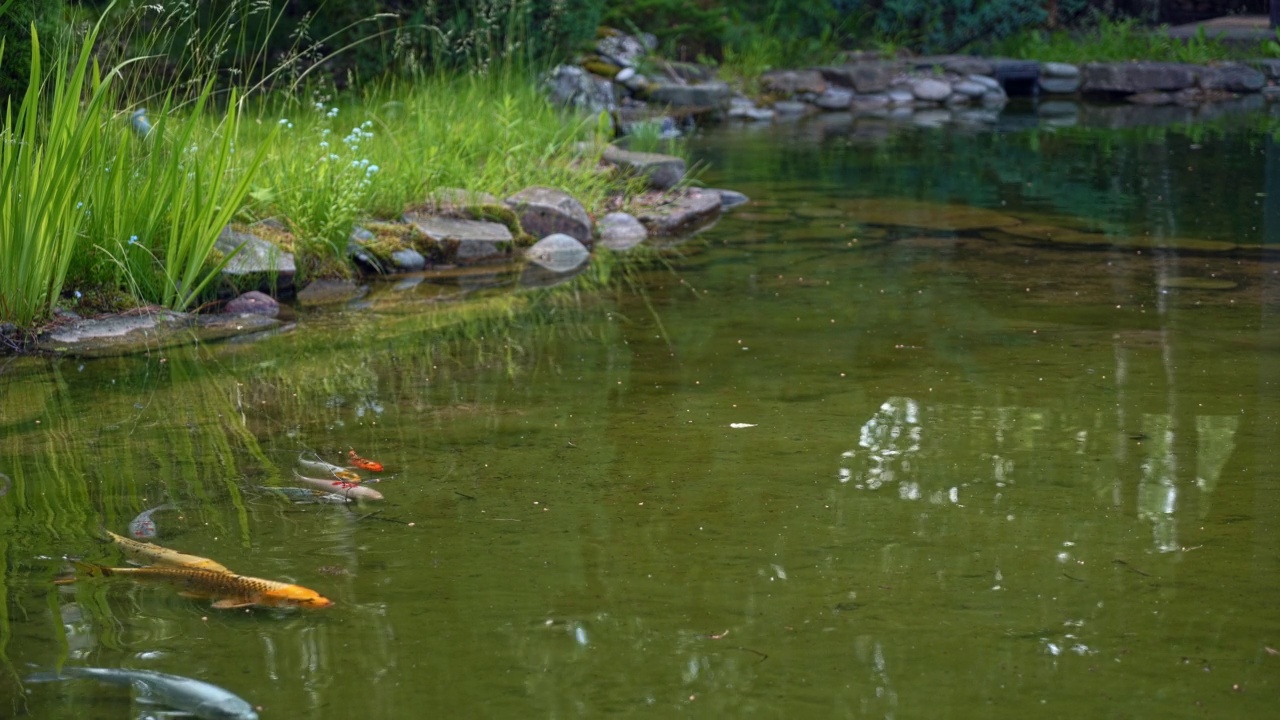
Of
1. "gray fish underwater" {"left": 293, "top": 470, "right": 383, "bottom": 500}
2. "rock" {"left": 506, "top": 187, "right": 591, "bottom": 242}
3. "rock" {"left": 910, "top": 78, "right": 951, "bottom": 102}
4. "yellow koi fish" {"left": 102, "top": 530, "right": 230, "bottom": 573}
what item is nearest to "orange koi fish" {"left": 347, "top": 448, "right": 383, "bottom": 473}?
"gray fish underwater" {"left": 293, "top": 470, "right": 383, "bottom": 500}

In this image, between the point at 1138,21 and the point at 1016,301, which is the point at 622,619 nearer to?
the point at 1016,301

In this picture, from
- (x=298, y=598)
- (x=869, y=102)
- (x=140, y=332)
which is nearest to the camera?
(x=298, y=598)

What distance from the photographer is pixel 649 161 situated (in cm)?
877

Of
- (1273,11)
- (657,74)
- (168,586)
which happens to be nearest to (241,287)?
(168,586)

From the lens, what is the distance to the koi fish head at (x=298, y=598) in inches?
109

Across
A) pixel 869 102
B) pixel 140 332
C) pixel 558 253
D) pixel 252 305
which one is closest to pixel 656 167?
pixel 558 253

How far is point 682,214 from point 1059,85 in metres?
10.3

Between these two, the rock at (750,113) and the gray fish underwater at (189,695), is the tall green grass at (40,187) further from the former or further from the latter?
the rock at (750,113)

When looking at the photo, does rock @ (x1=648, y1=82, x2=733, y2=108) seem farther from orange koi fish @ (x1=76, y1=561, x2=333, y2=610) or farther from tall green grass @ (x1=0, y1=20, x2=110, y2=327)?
orange koi fish @ (x1=76, y1=561, x2=333, y2=610)

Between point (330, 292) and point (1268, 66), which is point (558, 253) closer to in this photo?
point (330, 292)

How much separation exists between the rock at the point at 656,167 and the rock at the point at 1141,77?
947 cm

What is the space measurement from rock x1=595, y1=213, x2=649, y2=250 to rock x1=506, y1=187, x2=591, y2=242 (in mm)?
201

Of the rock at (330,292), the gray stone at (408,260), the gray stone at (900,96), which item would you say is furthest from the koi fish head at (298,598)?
the gray stone at (900,96)

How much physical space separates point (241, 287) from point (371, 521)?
290cm
